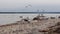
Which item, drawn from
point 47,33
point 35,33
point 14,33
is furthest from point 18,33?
point 47,33

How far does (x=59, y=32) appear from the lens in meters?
13.0

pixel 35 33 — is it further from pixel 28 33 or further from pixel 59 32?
pixel 59 32

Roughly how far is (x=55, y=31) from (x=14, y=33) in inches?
127

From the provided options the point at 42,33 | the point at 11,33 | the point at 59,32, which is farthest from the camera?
the point at 11,33

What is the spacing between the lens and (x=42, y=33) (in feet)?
45.9

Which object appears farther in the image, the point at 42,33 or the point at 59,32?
the point at 42,33

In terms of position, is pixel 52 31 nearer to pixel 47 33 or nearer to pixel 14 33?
pixel 47 33

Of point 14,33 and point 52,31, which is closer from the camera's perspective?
point 52,31

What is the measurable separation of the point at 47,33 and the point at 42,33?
652mm

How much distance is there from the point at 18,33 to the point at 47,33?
237cm

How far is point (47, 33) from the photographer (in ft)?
44.0

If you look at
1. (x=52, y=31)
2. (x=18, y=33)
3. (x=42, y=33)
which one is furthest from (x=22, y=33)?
(x=52, y=31)

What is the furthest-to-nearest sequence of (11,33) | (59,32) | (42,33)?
1. (11,33)
2. (42,33)
3. (59,32)

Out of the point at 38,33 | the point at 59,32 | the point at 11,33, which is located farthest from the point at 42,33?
the point at 11,33
